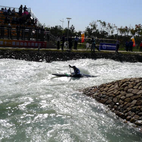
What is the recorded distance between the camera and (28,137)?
5629 millimetres

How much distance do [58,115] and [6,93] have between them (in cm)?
345

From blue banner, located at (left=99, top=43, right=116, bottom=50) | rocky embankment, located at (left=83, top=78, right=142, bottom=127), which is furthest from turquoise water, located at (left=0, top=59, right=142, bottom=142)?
blue banner, located at (left=99, top=43, right=116, bottom=50)

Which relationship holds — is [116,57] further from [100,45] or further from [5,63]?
[5,63]

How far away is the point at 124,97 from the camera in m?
7.90

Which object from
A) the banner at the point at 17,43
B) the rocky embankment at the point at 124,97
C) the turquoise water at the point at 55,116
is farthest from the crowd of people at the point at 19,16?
the rocky embankment at the point at 124,97

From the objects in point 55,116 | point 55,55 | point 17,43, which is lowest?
point 55,116

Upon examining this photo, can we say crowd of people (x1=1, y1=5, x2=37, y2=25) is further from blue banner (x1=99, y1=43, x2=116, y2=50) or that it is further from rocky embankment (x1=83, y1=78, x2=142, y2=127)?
rocky embankment (x1=83, y1=78, x2=142, y2=127)

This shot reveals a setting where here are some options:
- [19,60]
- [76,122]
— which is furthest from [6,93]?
[19,60]

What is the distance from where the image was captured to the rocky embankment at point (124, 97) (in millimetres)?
7074

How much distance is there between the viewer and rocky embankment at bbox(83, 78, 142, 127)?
7074 millimetres

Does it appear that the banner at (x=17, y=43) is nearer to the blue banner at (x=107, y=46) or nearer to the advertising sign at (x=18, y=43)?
the advertising sign at (x=18, y=43)

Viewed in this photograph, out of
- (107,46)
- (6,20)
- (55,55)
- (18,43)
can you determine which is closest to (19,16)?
(6,20)

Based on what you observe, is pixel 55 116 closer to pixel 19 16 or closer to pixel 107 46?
pixel 107 46

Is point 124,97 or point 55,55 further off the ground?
point 55,55
